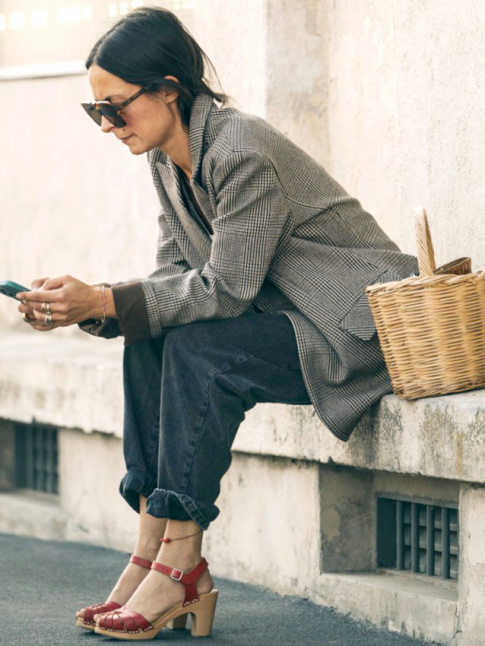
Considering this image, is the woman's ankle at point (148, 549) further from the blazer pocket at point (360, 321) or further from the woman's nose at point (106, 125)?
the woman's nose at point (106, 125)

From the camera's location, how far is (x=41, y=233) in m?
5.67

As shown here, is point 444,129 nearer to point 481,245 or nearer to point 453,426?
point 481,245

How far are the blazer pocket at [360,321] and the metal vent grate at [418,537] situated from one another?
0.58 m

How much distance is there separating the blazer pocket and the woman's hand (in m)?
0.61

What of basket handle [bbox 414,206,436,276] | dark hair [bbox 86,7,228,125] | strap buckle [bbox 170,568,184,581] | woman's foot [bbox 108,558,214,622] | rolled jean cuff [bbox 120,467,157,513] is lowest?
woman's foot [bbox 108,558,214,622]

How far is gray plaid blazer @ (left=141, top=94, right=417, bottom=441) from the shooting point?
320cm

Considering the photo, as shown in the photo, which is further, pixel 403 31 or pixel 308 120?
pixel 308 120

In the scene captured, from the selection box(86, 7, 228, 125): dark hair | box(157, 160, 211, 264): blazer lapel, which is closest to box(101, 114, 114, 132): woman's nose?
box(86, 7, 228, 125): dark hair

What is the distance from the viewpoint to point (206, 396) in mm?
3115

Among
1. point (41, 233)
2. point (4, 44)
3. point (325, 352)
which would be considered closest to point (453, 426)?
point (325, 352)

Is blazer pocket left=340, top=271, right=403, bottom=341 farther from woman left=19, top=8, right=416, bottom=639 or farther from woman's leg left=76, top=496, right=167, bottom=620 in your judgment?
woman's leg left=76, top=496, right=167, bottom=620

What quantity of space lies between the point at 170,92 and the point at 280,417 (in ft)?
3.39

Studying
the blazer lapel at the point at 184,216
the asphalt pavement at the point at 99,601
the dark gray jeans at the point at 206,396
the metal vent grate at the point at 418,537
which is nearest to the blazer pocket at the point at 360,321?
the dark gray jeans at the point at 206,396

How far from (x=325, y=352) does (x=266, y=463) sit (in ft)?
2.62
